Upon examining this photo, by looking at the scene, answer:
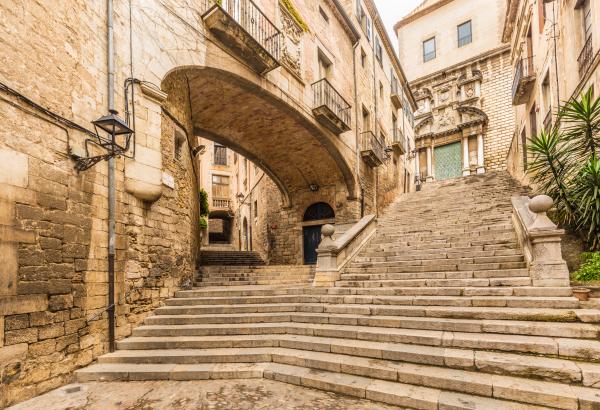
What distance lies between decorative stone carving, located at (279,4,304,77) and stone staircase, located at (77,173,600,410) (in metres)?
6.05

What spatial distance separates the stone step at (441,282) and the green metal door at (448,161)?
16994 millimetres

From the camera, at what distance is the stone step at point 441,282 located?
4.88 meters

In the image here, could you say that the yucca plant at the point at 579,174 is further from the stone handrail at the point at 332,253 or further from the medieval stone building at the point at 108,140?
the medieval stone building at the point at 108,140

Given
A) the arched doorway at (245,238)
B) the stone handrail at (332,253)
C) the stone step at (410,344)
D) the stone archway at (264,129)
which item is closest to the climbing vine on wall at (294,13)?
the stone archway at (264,129)

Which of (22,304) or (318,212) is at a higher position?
(318,212)

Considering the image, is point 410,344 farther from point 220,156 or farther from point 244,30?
point 220,156

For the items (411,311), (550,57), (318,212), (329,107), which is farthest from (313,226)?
(550,57)

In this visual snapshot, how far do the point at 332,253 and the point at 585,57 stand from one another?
679 cm

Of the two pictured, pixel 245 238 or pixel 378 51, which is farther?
pixel 245 238

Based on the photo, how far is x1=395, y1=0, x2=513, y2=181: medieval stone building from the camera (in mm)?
19578

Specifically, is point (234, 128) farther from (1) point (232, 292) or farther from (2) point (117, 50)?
(1) point (232, 292)

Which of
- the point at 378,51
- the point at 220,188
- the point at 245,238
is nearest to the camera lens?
the point at 378,51

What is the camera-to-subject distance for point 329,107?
1065 cm

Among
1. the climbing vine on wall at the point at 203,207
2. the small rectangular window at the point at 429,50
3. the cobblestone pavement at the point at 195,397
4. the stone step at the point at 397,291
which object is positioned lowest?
the cobblestone pavement at the point at 195,397
